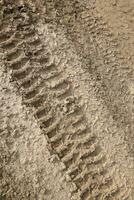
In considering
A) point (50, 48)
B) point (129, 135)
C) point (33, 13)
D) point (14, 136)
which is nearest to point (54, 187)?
point (14, 136)

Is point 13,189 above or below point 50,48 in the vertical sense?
below

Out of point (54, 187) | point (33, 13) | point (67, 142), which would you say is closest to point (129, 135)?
point (67, 142)

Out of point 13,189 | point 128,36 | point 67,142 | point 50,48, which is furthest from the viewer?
point 128,36

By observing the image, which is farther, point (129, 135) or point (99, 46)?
point (99, 46)

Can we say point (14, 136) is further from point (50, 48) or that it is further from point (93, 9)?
point (93, 9)

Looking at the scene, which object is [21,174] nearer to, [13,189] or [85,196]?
[13,189]

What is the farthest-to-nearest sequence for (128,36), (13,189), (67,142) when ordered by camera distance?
(128,36)
(67,142)
(13,189)

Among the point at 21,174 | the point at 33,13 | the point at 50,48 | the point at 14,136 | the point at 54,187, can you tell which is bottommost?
the point at 54,187
